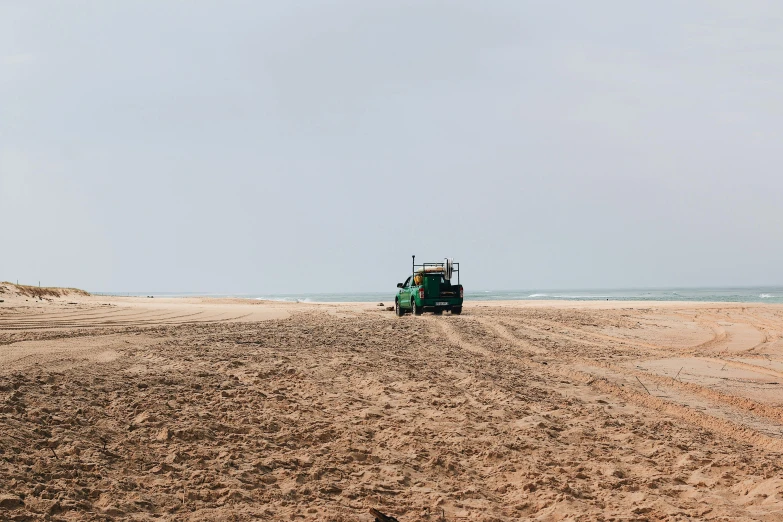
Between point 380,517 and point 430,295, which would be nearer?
point 380,517

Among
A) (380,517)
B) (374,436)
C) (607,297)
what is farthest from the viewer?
(607,297)

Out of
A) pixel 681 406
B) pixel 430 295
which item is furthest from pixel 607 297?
pixel 681 406

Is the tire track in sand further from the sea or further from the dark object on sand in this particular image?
the sea

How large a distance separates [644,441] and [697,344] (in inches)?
420

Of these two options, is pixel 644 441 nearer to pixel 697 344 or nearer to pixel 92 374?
pixel 92 374

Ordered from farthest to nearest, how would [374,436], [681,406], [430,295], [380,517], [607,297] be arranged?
[607,297] → [430,295] → [681,406] → [374,436] → [380,517]

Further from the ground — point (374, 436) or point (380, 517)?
point (374, 436)

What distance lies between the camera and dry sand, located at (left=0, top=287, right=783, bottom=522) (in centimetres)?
482

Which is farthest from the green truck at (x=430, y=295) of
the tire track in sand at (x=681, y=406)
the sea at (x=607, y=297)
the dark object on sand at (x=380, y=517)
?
the sea at (x=607, y=297)

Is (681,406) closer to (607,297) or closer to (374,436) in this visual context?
(374,436)

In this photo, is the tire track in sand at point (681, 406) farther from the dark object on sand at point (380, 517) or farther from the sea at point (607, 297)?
the sea at point (607, 297)

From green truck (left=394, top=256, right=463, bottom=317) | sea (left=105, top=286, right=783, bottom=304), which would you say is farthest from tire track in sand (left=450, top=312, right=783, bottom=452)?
sea (left=105, top=286, right=783, bottom=304)

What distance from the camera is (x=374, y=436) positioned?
645 centimetres

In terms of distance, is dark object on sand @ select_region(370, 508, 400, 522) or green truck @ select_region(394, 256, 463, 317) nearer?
dark object on sand @ select_region(370, 508, 400, 522)
